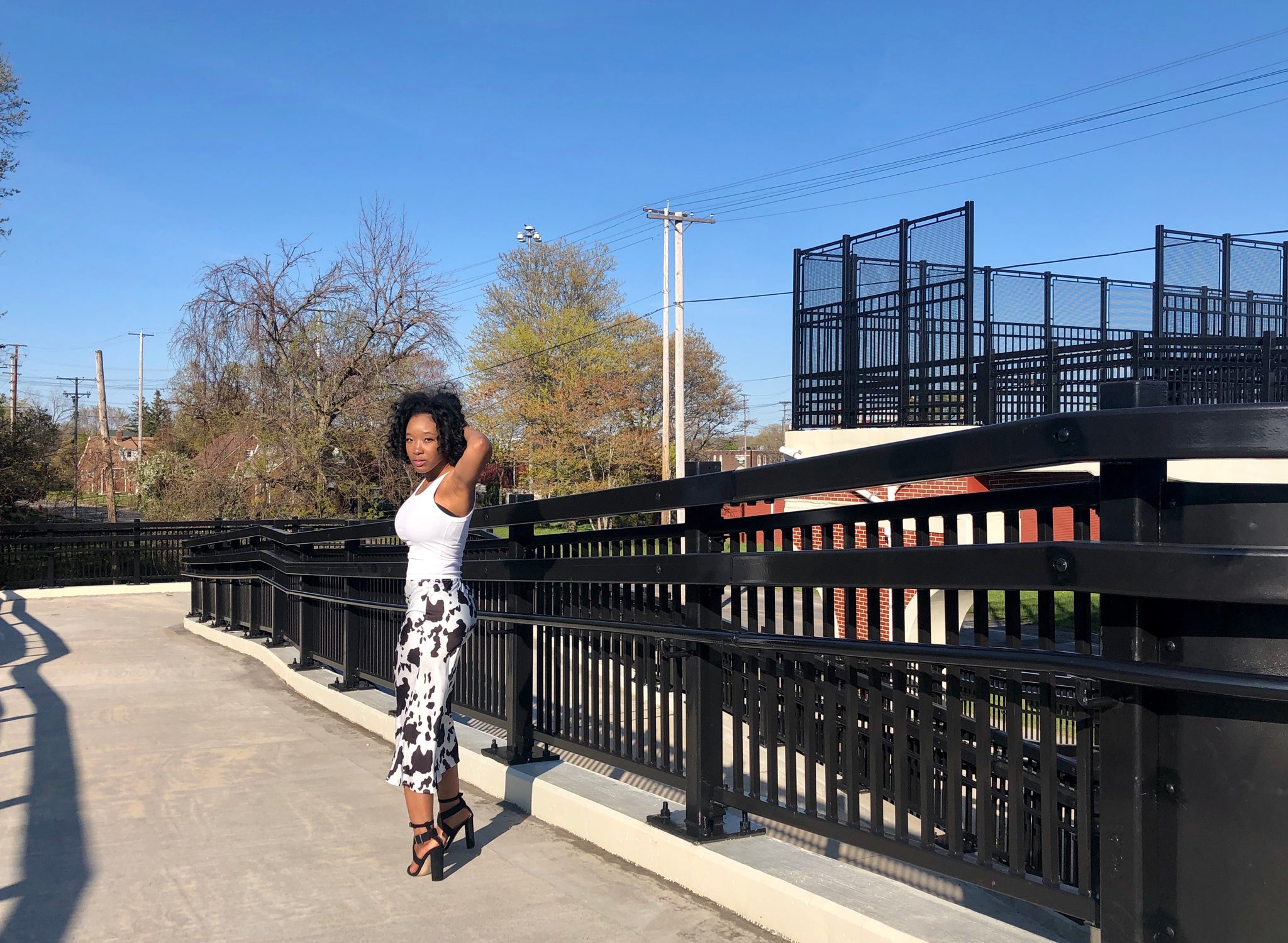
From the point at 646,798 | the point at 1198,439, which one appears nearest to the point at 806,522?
the point at 1198,439

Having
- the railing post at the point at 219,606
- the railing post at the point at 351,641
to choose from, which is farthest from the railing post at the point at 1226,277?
the railing post at the point at 219,606

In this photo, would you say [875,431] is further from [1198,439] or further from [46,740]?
[1198,439]

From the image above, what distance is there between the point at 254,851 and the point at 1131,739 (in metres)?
3.36

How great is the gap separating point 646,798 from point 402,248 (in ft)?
80.0

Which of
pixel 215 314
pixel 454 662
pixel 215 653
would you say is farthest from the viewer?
pixel 215 314

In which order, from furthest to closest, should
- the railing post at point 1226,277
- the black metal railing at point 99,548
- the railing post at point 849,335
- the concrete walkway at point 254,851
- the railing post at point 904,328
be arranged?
the black metal railing at point 99,548, the railing post at point 849,335, the railing post at point 904,328, the railing post at point 1226,277, the concrete walkway at point 254,851

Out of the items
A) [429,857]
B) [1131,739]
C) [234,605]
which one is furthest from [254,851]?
[234,605]

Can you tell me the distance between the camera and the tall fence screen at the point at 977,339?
12625 millimetres

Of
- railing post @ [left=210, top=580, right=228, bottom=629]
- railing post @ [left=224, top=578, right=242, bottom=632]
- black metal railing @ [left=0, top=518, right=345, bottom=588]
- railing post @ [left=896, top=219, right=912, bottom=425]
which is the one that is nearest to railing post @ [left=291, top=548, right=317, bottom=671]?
railing post @ [left=224, top=578, right=242, bottom=632]

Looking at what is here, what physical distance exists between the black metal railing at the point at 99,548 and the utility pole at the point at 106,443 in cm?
1706

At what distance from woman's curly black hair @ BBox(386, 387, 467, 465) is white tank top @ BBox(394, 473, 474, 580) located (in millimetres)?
119

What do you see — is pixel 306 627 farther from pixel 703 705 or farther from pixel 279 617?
pixel 703 705

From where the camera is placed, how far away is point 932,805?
267 centimetres

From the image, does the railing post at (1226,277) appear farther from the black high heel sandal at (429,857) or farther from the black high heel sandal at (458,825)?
the black high heel sandal at (429,857)
